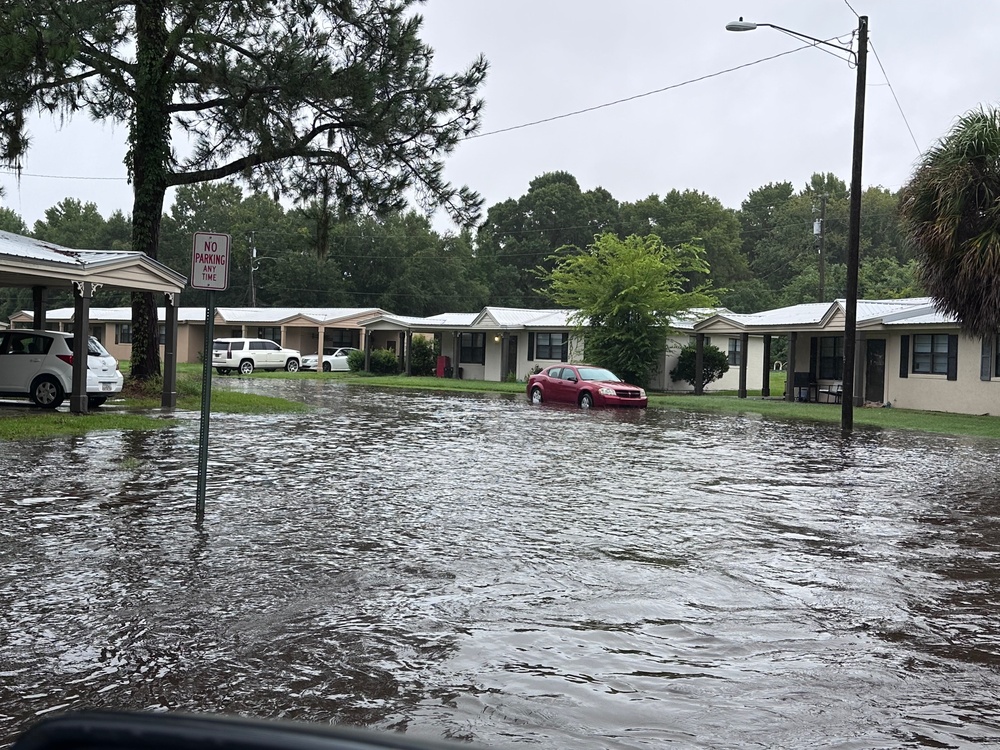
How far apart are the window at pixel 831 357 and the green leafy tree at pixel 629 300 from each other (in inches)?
187

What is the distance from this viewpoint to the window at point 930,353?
108 feet

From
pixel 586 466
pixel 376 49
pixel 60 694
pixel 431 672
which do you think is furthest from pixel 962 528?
pixel 376 49

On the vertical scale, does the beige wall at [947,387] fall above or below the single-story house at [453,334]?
below

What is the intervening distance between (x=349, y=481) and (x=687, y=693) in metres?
8.24

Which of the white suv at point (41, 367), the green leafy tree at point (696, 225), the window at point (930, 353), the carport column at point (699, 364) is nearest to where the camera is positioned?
the white suv at point (41, 367)

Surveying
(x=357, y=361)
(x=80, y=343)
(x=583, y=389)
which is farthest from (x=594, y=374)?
(x=357, y=361)

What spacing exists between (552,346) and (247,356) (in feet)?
55.9

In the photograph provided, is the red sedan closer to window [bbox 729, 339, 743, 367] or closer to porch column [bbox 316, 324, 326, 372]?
window [bbox 729, 339, 743, 367]

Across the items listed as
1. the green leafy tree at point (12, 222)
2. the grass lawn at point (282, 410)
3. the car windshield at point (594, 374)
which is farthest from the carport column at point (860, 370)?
the green leafy tree at point (12, 222)

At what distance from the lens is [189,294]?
294 feet

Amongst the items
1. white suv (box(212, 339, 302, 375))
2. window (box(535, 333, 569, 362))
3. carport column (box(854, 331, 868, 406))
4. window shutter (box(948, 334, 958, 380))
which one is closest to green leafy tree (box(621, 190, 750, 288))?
window (box(535, 333, 569, 362))

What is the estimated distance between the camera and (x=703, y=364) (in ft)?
144

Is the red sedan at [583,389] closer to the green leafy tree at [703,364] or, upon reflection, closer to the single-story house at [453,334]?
the single-story house at [453,334]

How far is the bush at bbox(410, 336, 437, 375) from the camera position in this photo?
57.2 metres
